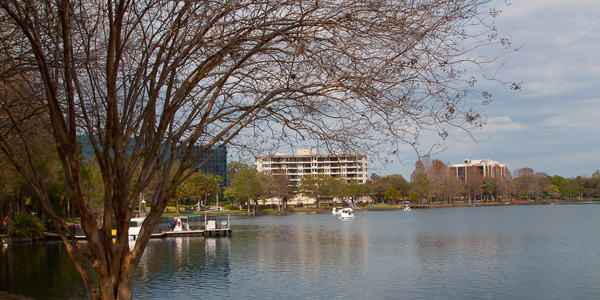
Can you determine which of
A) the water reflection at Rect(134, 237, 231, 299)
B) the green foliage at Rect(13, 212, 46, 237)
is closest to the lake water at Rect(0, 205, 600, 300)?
the water reflection at Rect(134, 237, 231, 299)

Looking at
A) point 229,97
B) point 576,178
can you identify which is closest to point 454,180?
point 576,178


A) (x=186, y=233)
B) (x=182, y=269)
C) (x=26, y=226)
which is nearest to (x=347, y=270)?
(x=182, y=269)

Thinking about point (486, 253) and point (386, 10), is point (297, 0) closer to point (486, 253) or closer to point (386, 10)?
point (386, 10)

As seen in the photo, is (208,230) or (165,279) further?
(208,230)

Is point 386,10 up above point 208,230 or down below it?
above

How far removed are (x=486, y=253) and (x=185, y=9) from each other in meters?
25.7

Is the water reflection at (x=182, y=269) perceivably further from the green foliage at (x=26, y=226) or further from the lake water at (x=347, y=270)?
the green foliage at (x=26, y=226)

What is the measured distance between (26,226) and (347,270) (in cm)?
2812

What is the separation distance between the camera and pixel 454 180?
14025 cm

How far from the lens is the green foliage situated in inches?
1526

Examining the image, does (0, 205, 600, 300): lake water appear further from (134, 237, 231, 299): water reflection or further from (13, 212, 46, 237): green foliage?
(13, 212, 46, 237): green foliage

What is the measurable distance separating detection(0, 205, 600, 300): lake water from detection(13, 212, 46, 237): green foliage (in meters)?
2.89

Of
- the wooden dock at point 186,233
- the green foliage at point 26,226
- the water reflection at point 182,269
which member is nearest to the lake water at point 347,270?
the water reflection at point 182,269

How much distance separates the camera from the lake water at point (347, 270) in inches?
729
